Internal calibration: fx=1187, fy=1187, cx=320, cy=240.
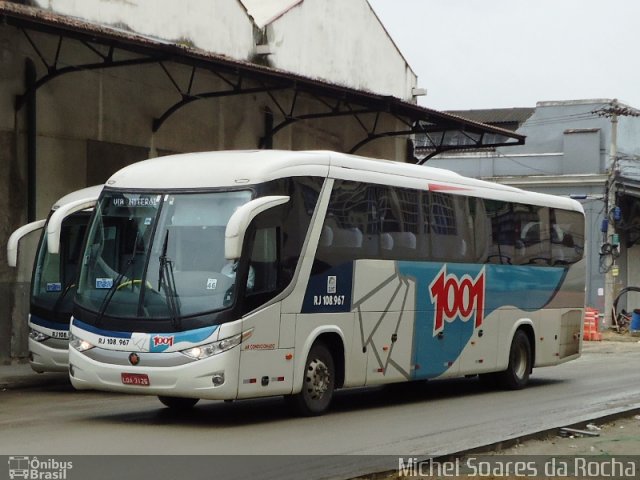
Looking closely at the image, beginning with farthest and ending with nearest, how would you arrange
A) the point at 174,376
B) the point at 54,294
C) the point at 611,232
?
1. the point at 611,232
2. the point at 54,294
3. the point at 174,376

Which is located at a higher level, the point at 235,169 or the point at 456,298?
the point at 235,169

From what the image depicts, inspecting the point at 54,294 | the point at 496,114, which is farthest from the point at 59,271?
the point at 496,114

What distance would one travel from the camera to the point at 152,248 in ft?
42.2

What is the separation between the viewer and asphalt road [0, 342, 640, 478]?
11266mm

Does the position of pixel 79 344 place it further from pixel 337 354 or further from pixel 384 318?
pixel 384 318

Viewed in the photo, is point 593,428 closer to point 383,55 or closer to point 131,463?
point 131,463

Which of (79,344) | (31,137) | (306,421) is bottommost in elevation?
(306,421)

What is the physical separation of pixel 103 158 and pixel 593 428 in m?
13.4

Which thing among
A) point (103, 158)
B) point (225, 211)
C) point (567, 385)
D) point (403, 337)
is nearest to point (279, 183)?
point (225, 211)

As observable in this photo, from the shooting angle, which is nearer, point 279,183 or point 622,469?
point 622,469

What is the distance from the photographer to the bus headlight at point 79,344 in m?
13.0

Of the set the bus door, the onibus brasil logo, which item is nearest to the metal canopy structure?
the bus door

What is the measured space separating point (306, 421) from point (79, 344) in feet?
8.81

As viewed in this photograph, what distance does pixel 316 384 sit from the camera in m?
13.9
